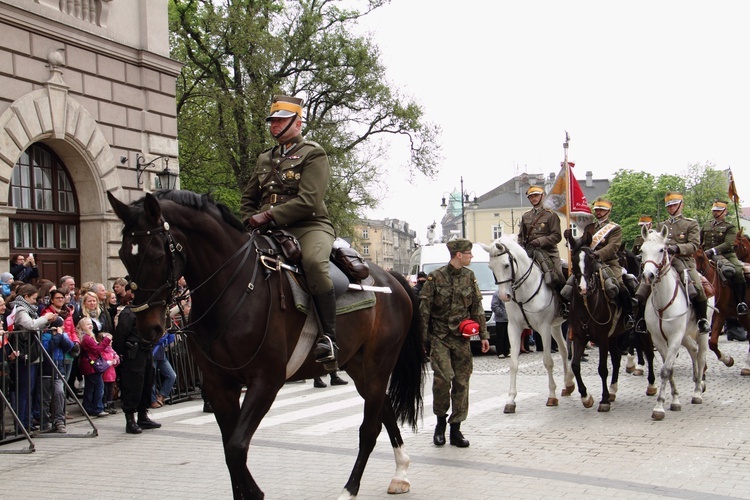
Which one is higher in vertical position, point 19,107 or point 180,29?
point 180,29

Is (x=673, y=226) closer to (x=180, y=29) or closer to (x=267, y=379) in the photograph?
(x=267, y=379)

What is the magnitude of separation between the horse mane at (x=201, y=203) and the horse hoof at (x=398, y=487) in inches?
105

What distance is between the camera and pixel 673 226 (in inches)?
485

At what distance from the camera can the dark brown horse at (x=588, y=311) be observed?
11.1 meters

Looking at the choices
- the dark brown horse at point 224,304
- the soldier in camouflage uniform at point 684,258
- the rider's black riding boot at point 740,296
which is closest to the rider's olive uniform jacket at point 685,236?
the soldier in camouflage uniform at point 684,258

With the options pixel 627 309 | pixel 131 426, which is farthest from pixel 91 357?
pixel 627 309

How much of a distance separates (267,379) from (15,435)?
619 centimetres

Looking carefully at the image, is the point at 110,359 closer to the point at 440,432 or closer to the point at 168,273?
the point at 440,432

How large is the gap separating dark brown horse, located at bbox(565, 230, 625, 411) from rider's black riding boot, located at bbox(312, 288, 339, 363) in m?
5.94

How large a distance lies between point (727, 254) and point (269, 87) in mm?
20880

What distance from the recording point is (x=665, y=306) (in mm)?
10977

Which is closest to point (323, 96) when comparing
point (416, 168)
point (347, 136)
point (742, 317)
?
point (347, 136)

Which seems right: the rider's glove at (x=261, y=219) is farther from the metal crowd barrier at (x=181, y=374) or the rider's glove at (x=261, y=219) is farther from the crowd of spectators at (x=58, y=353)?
the metal crowd barrier at (x=181, y=374)

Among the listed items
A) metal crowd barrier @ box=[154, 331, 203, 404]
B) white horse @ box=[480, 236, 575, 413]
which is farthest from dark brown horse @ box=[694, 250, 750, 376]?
metal crowd barrier @ box=[154, 331, 203, 404]
